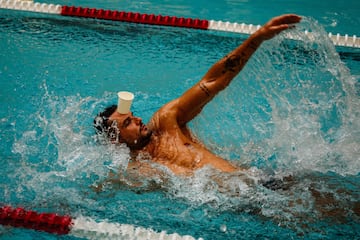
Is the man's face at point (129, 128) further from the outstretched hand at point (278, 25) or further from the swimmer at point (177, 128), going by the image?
the outstretched hand at point (278, 25)

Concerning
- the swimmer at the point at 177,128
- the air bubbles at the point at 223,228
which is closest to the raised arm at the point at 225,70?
the swimmer at the point at 177,128

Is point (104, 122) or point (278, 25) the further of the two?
point (104, 122)

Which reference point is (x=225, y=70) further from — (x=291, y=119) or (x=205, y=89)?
(x=291, y=119)

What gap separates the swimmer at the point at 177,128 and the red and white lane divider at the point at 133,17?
2566mm

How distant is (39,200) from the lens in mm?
2645

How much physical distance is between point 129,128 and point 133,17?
9.55 feet

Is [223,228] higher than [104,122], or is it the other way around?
[104,122]

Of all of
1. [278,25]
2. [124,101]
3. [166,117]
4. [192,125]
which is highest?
[278,25]

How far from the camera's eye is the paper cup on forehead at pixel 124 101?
2554mm

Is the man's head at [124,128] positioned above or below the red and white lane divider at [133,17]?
below

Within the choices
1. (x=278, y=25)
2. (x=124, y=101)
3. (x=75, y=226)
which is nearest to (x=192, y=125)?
(x=124, y=101)

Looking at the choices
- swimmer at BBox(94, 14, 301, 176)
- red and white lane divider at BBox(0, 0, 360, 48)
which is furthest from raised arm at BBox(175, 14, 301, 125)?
red and white lane divider at BBox(0, 0, 360, 48)

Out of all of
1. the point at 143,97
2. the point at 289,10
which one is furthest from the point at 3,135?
the point at 289,10

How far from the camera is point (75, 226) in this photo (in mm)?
2449
